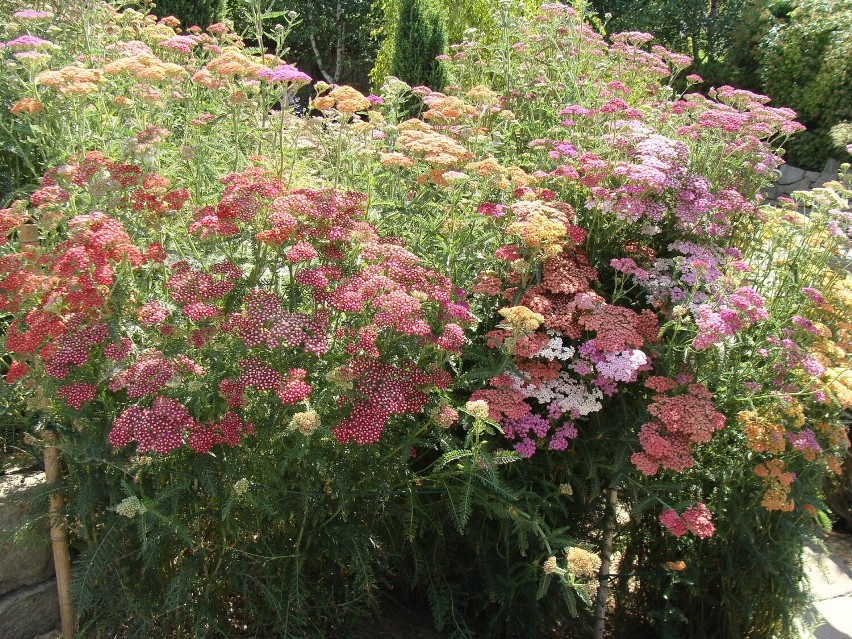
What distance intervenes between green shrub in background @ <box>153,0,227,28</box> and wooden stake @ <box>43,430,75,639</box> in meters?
5.22

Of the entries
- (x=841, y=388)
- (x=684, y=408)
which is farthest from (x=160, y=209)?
(x=841, y=388)

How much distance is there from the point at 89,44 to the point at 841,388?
3323 mm

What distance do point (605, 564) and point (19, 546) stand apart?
7.26ft

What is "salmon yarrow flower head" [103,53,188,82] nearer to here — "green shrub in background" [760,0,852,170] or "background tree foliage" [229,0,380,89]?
"green shrub in background" [760,0,852,170]

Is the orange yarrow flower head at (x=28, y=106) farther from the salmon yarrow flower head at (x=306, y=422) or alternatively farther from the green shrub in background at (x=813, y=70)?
the green shrub in background at (x=813, y=70)

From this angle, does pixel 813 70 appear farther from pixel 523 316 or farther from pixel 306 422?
pixel 306 422

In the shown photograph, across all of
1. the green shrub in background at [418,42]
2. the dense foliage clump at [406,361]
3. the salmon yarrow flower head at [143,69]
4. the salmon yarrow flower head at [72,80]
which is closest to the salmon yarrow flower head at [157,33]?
the dense foliage clump at [406,361]

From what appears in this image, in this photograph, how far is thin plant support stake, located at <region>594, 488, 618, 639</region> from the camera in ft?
9.29

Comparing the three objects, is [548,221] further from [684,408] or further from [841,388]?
[841,388]

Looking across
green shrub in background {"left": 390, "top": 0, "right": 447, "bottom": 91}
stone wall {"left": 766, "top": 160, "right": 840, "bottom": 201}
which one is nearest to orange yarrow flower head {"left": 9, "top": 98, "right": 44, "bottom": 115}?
green shrub in background {"left": 390, "top": 0, "right": 447, "bottom": 91}

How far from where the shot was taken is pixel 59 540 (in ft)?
8.15

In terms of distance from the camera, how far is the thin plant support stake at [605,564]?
283cm

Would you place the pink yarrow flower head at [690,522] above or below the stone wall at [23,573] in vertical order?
above

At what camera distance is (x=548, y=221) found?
2.48 m
